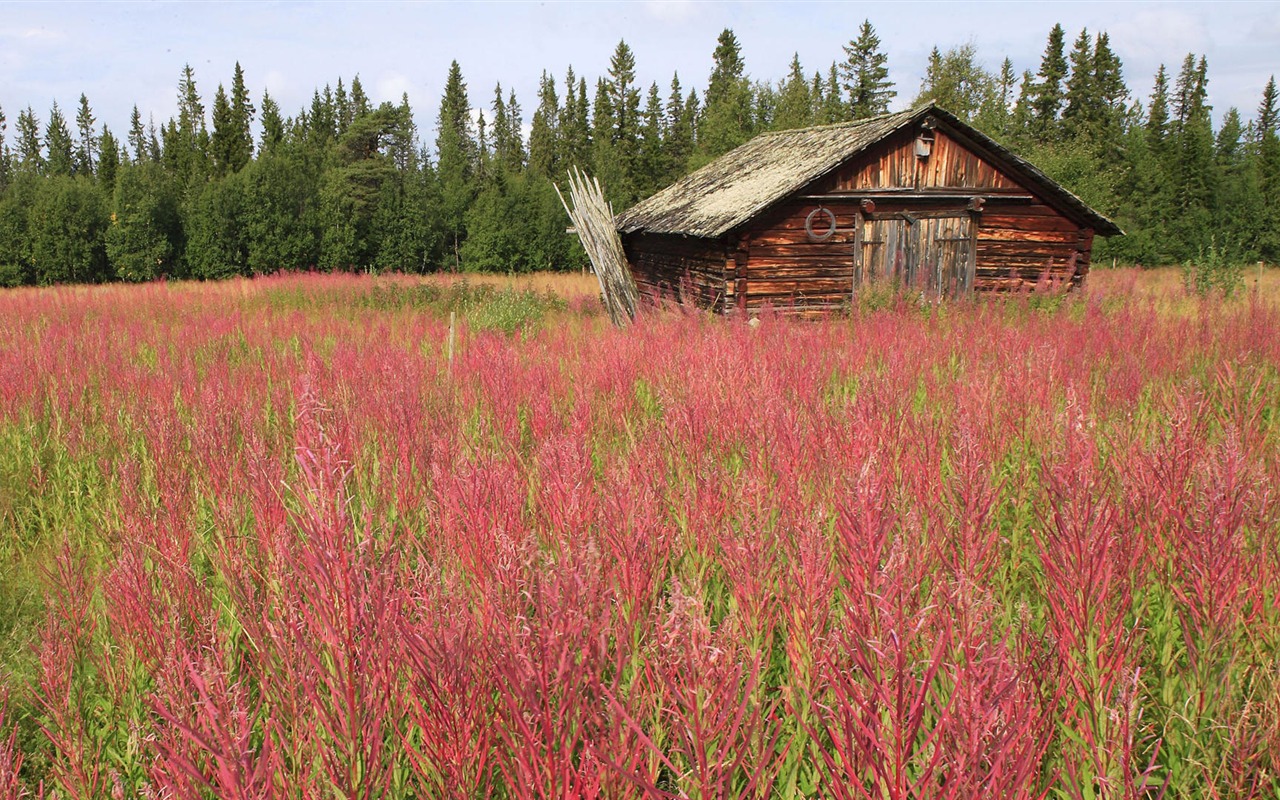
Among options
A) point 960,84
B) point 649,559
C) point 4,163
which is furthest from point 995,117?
point 4,163

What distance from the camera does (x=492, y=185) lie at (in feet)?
143

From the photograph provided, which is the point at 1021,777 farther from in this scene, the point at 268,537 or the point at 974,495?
the point at 268,537

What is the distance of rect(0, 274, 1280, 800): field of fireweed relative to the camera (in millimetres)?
1253

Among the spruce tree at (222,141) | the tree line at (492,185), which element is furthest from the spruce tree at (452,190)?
the spruce tree at (222,141)

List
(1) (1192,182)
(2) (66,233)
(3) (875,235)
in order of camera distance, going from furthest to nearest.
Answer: (1) (1192,182) → (2) (66,233) → (3) (875,235)

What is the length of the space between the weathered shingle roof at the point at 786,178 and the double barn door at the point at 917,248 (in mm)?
1414

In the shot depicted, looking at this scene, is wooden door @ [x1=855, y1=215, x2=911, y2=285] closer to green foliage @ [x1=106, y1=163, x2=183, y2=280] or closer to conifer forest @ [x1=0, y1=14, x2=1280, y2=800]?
conifer forest @ [x1=0, y1=14, x2=1280, y2=800]

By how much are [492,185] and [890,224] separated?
32.7 metres

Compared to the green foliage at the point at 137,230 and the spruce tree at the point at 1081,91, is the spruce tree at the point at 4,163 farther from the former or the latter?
the spruce tree at the point at 1081,91

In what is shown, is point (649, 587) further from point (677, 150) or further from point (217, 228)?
point (677, 150)

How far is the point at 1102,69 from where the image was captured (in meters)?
59.3

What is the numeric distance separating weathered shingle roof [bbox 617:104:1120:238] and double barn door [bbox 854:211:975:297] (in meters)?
1.41

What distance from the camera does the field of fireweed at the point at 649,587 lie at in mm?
1253

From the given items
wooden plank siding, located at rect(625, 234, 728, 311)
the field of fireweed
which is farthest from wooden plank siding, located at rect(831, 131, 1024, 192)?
the field of fireweed
